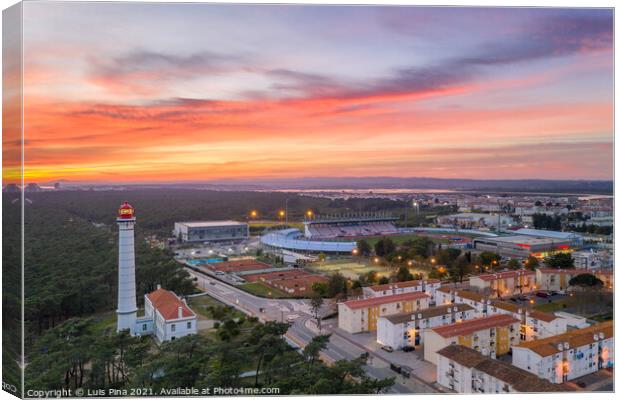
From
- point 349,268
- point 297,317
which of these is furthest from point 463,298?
point 349,268

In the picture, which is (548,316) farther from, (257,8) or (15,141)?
(15,141)

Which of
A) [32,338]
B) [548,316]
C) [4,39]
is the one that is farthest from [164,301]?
[548,316]

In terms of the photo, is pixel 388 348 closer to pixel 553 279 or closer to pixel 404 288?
pixel 404 288

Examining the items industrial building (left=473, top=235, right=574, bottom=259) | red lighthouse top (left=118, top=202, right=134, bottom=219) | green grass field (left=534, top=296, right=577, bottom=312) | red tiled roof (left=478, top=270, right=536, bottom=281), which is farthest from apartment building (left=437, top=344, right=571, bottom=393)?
industrial building (left=473, top=235, right=574, bottom=259)

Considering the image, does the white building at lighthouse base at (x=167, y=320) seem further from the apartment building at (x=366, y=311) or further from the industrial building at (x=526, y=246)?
the industrial building at (x=526, y=246)

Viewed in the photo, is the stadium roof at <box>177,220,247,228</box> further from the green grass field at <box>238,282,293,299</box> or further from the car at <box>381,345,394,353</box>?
the car at <box>381,345,394,353</box>

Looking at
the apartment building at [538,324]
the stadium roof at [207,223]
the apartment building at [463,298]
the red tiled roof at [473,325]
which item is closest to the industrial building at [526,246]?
the apartment building at [463,298]
